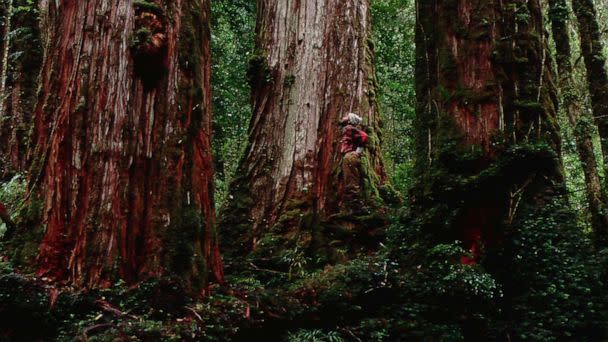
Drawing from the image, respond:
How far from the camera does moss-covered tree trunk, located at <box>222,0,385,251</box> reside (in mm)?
7074

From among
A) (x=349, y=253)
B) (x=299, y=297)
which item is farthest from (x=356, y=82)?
(x=299, y=297)

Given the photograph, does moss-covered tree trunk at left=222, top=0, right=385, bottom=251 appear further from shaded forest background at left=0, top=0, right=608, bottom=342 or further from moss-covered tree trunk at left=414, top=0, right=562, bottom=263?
moss-covered tree trunk at left=414, top=0, right=562, bottom=263

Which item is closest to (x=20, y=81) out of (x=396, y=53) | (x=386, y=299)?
(x=386, y=299)

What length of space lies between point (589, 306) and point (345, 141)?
389cm

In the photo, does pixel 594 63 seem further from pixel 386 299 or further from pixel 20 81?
pixel 20 81

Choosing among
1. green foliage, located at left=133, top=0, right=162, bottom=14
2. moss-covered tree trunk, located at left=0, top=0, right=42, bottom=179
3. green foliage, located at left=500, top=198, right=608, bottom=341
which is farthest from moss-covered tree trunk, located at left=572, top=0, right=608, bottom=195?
moss-covered tree trunk, located at left=0, top=0, right=42, bottom=179

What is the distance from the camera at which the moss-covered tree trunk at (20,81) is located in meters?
8.46

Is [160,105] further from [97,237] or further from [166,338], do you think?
[166,338]

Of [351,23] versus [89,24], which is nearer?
[89,24]

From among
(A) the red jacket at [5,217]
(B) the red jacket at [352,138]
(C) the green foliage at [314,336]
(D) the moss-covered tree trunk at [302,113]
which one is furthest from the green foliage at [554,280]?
(A) the red jacket at [5,217]

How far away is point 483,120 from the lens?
16.7 ft

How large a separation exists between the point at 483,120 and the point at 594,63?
2628mm

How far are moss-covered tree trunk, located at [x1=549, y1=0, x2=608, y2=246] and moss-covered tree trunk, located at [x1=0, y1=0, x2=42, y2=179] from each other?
816 cm

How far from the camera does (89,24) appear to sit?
14.2ft
